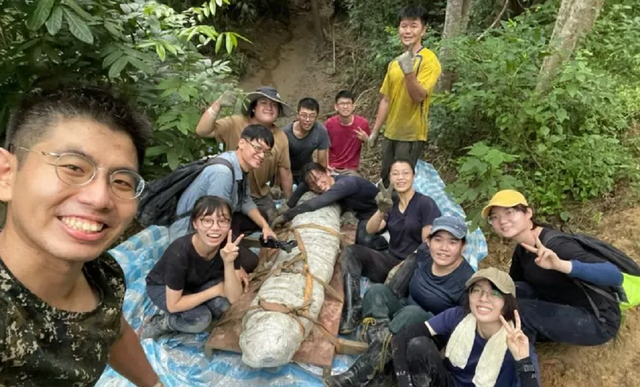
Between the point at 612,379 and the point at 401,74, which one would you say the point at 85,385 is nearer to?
the point at 612,379

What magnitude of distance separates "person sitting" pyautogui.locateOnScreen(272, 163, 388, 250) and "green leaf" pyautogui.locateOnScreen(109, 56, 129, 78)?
5.10 ft

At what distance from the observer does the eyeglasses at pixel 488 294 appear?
207 centimetres

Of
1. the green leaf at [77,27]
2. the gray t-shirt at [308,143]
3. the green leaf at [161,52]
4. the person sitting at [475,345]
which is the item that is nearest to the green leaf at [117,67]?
the green leaf at [161,52]

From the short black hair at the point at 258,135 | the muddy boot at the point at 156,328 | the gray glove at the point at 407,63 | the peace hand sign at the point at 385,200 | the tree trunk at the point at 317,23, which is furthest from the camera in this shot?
the tree trunk at the point at 317,23

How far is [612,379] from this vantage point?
2.52 meters

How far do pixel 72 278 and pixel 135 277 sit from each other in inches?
93.0

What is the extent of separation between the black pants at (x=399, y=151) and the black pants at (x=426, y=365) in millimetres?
2067

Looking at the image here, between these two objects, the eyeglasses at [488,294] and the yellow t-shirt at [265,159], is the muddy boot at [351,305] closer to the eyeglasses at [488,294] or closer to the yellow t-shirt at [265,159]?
the eyeglasses at [488,294]

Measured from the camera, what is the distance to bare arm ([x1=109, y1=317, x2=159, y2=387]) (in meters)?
1.22

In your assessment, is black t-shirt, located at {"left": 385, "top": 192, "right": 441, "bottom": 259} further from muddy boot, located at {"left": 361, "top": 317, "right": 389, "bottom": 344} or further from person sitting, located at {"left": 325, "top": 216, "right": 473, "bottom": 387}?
muddy boot, located at {"left": 361, "top": 317, "right": 389, "bottom": 344}

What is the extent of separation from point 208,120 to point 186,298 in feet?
4.55

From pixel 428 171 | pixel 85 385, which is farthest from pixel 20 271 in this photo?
pixel 428 171

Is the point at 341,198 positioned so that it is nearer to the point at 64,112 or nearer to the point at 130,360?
the point at 130,360

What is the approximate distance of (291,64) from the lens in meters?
9.73
